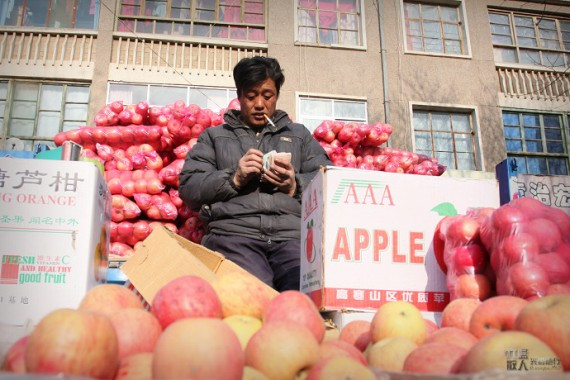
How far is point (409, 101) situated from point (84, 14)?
8.18m

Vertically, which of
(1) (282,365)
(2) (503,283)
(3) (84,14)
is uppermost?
(3) (84,14)

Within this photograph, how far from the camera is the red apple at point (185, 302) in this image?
4.35 ft

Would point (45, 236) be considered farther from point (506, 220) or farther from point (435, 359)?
point (506, 220)

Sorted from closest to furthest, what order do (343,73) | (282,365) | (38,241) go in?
(282,365) < (38,241) < (343,73)

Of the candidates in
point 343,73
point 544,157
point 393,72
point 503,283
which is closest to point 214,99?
point 343,73

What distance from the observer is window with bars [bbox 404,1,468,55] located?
12.1 m

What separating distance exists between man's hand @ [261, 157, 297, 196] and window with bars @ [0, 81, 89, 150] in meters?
8.64

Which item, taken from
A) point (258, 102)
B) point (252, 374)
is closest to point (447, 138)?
point (258, 102)

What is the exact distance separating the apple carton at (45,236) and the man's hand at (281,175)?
1.01 metres

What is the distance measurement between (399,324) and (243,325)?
1.63 feet

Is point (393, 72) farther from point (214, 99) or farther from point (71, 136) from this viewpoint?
point (71, 136)

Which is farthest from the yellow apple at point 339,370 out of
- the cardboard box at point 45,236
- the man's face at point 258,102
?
the man's face at point 258,102

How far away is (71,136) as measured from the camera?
5125mm

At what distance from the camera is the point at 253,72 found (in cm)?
330
